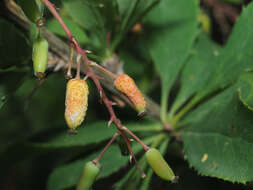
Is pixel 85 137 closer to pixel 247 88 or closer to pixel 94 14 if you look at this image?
pixel 94 14

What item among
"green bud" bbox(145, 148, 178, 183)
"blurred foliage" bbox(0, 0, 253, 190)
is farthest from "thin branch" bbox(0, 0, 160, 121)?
"green bud" bbox(145, 148, 178, 183)

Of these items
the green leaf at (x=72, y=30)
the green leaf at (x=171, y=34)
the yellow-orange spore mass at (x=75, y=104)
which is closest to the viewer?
the yellow-orange spore mass at (x=75, y=104)

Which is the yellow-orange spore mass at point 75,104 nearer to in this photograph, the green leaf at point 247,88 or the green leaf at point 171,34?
the green leaf at point 247,88

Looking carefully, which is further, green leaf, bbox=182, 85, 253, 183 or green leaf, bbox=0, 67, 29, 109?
green leaf, bbox=0, 67, 29, 109

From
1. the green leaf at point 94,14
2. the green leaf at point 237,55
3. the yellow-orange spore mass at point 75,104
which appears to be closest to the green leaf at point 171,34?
the green leaf at point 237,55

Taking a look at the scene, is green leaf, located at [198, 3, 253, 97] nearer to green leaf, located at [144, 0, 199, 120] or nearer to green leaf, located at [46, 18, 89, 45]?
green leaf, located at [144, 0, 199, 120]

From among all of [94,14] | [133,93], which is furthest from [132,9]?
[133,93]

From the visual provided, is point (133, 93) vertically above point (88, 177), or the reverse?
point (133, 93)
